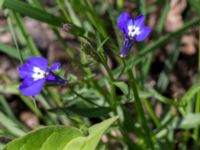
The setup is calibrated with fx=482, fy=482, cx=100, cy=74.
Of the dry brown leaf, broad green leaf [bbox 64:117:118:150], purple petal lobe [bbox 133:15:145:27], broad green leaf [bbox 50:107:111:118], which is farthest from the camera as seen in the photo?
the dry brown leaf

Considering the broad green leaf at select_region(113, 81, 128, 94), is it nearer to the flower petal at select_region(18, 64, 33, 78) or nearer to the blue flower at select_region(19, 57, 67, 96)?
the blue flower at select_region(19, 57, 67, 96)

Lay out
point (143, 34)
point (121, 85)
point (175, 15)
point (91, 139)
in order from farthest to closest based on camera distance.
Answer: point (175, 15) → point (143, 34) → point (121, 85) → point (91, 139)

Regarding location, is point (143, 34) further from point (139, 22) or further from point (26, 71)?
point (26, 71)

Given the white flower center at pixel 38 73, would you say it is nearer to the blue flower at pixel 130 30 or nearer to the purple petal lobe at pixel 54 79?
the purple petal lobe at pixel 54 79

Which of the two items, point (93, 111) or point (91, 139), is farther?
point (93, 111)

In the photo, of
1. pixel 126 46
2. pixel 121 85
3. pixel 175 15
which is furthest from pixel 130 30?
pixel 175 15

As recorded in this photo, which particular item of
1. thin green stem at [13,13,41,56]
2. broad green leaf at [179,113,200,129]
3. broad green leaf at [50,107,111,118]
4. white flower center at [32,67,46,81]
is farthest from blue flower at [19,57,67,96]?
broad green leaf at [179,113,200,129]
